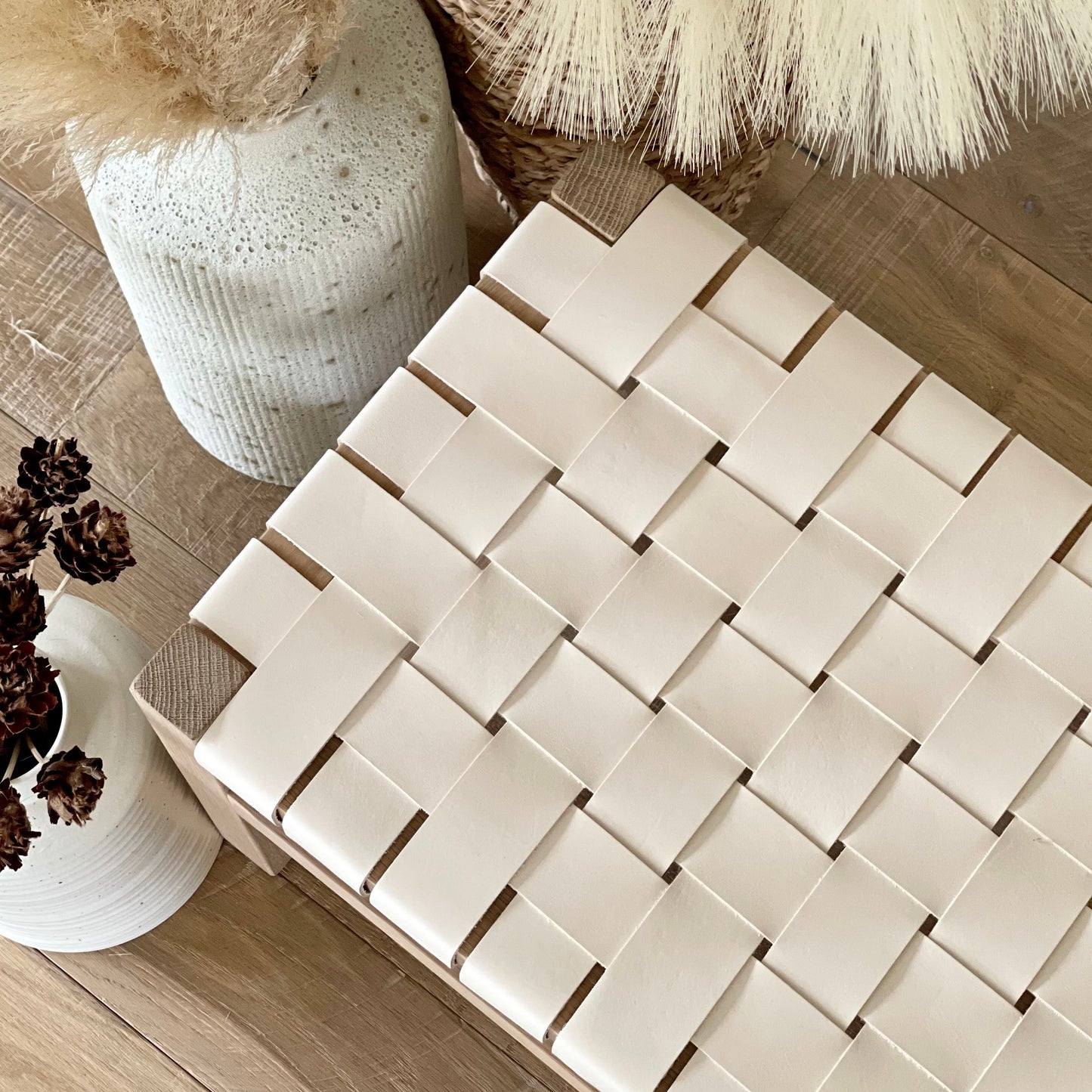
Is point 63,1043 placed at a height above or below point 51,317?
below

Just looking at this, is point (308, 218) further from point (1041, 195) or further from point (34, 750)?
point (1041, 195)

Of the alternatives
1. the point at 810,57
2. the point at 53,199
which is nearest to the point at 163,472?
the point at 53,199

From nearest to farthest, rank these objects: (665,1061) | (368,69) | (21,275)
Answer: (665,1061)
(368,69)
(21,275)

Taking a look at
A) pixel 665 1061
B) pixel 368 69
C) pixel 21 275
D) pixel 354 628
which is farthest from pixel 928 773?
pixel 21 275

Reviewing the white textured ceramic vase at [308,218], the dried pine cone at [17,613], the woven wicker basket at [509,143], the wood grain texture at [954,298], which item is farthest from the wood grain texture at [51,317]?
the wood grain texture at [954,298]

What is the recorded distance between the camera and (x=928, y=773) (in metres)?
0.63

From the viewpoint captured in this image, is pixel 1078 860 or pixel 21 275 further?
pixel 21 275

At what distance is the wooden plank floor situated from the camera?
2.99ft

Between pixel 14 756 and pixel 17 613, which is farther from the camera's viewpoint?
pixel 14 756

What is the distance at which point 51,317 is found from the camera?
104 centimetres

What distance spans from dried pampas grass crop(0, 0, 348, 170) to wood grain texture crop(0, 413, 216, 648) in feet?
1.33

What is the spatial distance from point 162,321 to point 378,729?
321mm

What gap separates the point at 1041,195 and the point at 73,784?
0.90 meters

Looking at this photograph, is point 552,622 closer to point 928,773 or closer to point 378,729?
point 378,729
